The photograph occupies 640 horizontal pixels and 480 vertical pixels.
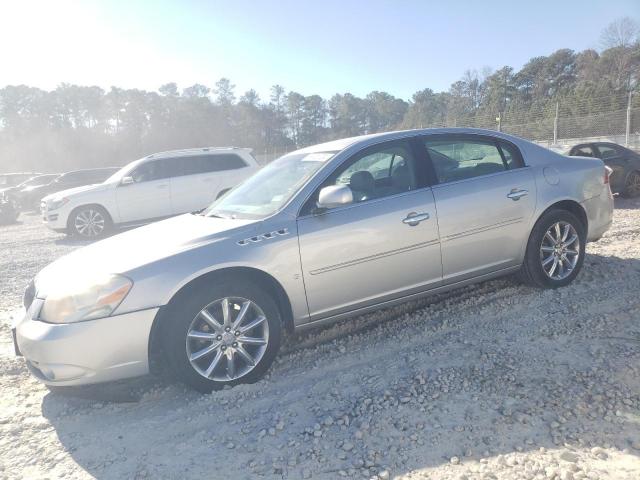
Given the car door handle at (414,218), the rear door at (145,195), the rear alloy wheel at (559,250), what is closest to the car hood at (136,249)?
the car door handle at (414,218)

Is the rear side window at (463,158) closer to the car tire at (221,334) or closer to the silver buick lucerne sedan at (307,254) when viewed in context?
the silver buick lucerne sedan at (307,254)

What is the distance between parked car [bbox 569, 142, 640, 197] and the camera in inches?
410

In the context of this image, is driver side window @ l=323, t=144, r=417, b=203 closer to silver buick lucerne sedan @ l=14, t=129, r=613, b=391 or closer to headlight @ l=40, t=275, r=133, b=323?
silver buick lucerne sedan @ l=14, t=129, r=613, b=391

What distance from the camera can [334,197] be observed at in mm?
3480

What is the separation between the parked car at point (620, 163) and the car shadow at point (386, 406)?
24.8 feet

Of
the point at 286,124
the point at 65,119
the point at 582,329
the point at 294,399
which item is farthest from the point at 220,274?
the point at 65,119

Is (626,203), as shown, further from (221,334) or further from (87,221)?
(87,221)

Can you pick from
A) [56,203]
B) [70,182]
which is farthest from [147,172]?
[70,182]

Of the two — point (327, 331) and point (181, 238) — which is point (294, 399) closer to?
point (327, 331)

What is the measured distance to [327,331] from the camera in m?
4.16

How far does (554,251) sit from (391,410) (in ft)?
8.58

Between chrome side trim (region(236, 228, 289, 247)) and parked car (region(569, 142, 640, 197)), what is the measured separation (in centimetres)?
917

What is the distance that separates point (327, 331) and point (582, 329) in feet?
6.58

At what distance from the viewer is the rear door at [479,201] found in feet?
13.2
